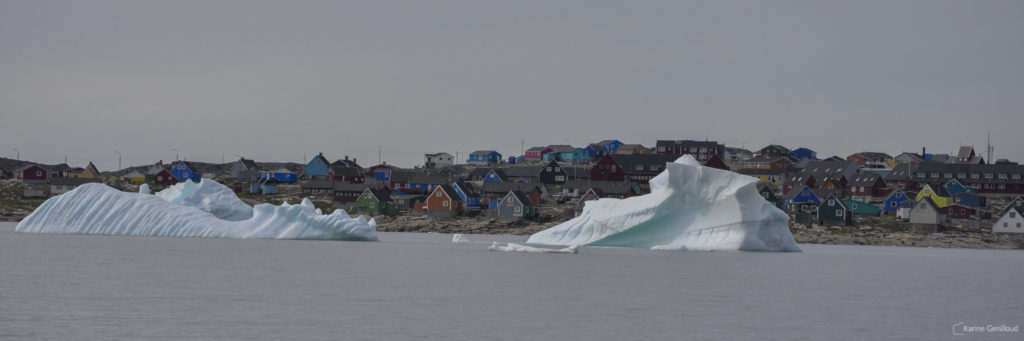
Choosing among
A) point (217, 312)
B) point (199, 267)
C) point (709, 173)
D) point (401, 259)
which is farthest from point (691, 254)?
point (217, 312)

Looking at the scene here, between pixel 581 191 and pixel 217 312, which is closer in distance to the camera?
pixel 217 312

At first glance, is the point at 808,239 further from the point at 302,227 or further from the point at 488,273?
the point at 488,273

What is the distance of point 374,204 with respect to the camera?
89.9 meters

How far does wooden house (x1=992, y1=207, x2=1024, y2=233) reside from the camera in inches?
2975

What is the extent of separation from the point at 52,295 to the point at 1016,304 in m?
25.5

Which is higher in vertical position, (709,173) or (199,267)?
(709,173)

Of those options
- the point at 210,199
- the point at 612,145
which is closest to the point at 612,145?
the point at 612,145

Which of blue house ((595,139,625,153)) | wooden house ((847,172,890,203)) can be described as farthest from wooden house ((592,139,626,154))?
wooden house ((847,172,890,203))

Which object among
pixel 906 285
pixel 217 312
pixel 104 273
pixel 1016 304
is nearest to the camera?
pixel 217 312

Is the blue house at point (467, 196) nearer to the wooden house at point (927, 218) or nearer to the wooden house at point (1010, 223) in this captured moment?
the wooden house at point (927, 218)

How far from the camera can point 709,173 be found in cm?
4872

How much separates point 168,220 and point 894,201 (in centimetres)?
5518

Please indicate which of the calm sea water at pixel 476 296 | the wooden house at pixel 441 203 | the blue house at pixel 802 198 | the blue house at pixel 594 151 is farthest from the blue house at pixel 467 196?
the calm sea water at pixel 476 296

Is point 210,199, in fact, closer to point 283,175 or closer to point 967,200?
point 283,175
